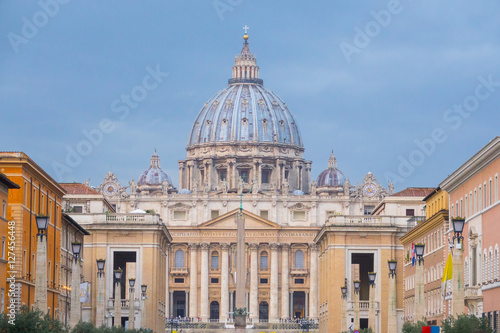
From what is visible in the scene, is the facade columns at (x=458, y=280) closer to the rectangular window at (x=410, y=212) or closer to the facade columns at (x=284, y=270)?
the rectangular window at (x=410, y=212)

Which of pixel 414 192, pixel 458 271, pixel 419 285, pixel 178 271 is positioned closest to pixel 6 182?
pixel 419 285

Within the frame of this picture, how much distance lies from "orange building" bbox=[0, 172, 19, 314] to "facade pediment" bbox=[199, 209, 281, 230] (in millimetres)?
130040

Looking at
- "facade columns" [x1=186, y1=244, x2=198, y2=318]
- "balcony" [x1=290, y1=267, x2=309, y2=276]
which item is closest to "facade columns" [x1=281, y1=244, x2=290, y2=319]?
"balcony" [x1=290, y1=267, x2=309, y2=276]

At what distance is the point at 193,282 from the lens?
198750 millimetres

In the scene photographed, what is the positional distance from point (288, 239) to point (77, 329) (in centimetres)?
13467

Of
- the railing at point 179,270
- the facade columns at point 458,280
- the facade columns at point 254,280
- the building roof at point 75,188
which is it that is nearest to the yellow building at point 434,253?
the facade columns at point 458,280

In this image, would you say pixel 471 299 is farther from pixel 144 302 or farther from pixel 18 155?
pixel 144 302

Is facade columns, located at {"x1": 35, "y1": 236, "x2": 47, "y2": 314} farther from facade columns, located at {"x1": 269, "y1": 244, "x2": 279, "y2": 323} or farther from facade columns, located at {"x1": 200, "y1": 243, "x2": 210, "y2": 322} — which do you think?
facade columns, located at {"x1": 269, "y1": 244, "x2": 279, "y2": 323}

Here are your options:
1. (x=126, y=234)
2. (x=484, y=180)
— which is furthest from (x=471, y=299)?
(x=126, y=234)

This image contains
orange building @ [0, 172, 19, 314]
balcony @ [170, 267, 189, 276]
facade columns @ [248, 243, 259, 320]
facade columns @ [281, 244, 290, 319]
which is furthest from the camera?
facade columns @ [281, 244, 290, 319]

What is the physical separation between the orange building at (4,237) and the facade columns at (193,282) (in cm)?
13071

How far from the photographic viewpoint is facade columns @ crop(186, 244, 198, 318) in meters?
198

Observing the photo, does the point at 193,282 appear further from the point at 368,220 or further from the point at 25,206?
the point at 25,206

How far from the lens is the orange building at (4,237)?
212 feet
